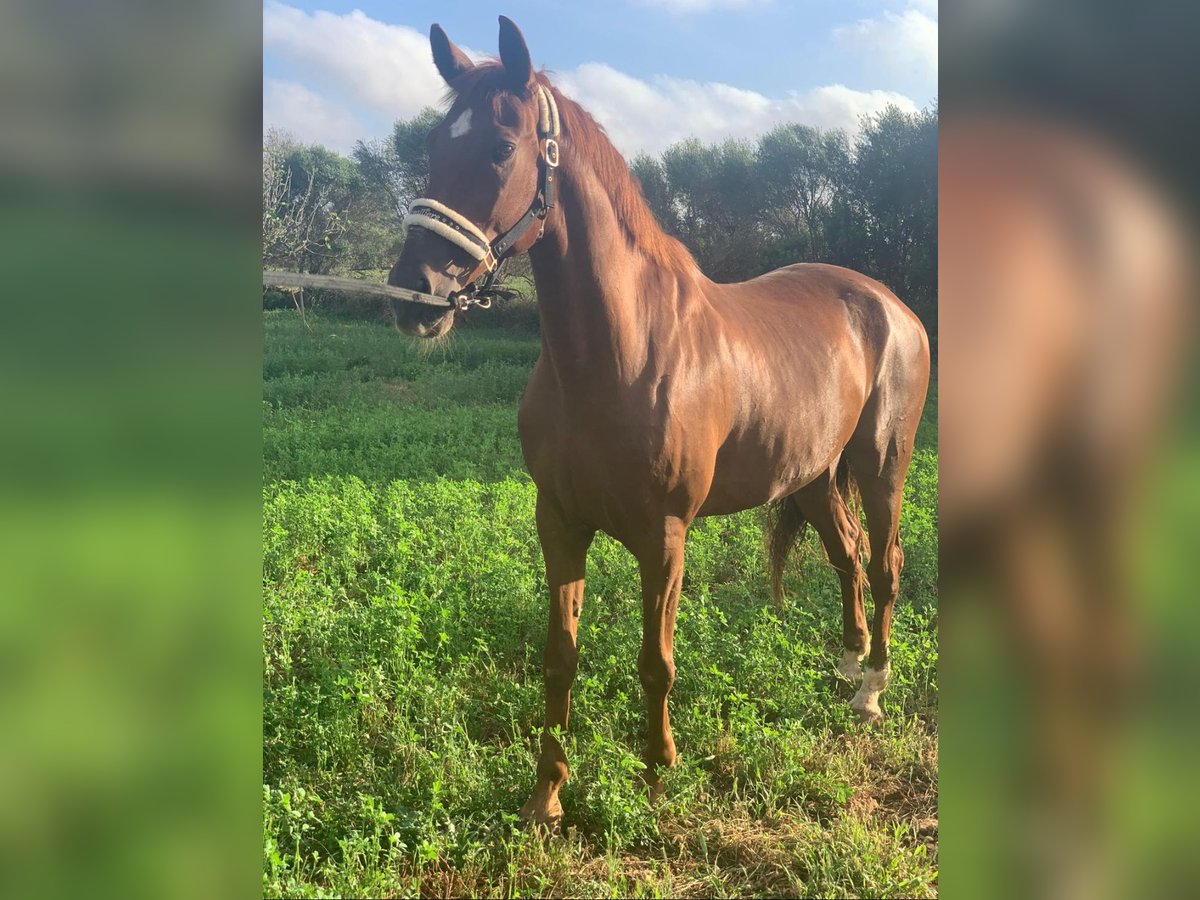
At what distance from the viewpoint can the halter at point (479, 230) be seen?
1854mm

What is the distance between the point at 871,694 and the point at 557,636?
1.60 metres

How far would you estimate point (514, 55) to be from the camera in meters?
1.92

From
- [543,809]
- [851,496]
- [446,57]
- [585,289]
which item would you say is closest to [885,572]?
[851,496]

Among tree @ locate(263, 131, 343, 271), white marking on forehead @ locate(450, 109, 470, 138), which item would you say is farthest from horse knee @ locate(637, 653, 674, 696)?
tree @ locate(263, 131, 343, 271)

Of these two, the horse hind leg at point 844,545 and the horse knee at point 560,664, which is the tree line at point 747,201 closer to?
the horse hind leg at point 844,545

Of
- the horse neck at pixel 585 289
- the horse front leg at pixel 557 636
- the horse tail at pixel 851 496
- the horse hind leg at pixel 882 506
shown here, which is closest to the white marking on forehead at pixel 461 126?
the horse neck at pixel 585 289

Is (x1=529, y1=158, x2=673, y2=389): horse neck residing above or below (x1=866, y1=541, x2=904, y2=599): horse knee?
above

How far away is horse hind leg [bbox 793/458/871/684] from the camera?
135 inches

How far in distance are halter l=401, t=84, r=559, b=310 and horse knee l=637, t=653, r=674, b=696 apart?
54.6 inches

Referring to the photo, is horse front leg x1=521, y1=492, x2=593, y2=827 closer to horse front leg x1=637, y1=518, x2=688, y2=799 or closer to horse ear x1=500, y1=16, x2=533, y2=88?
horse front leg x1=637, y1=518, x2=688, y2=799

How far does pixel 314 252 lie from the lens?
33.8ft
